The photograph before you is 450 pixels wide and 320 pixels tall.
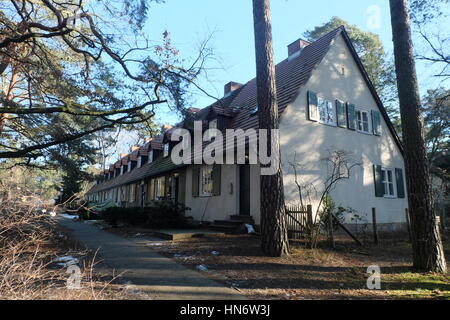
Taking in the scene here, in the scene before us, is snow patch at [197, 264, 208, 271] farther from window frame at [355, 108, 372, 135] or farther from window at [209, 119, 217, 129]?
window frame at [355, 108, 372, 135]

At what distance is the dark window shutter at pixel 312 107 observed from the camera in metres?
12.2

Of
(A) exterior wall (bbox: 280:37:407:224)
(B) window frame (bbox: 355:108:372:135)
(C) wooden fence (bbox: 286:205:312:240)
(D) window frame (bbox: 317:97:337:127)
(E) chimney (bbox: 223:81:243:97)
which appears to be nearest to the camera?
(C) wooden fence (bbox: 286:205:312:240)

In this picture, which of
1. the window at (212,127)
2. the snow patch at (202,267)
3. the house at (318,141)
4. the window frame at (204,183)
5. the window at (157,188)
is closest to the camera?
the snow patch at (202,267)

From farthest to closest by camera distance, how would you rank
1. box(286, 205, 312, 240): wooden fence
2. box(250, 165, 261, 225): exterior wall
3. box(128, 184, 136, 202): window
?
1. box(128, 184, 136, 202): window
2. box(250, 165, 261, 225): exterior wall
3. box(286, 205, 312, 240): wooden fence

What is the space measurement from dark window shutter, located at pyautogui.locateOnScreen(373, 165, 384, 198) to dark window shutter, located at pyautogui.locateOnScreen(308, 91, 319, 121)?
4501 mm

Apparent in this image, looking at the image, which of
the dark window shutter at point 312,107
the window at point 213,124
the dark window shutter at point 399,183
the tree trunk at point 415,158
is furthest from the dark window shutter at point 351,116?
the tree trunk at point 415,158

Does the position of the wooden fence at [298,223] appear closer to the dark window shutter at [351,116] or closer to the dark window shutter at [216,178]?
the dark window shutter at [216,178]

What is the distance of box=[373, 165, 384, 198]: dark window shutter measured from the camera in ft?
45.8

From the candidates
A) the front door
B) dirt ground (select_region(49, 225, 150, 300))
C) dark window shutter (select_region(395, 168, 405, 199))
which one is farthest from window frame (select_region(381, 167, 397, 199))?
dirt ground (select_region(49, 225, 150, 300))

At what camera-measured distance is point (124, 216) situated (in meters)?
15.3

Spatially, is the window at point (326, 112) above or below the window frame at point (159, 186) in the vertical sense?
above

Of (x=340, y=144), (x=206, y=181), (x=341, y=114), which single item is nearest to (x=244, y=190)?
(x=206, y=181)

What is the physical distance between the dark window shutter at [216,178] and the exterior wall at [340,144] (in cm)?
320
